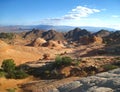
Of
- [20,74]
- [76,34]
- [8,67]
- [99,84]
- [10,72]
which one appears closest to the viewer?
[99,84]

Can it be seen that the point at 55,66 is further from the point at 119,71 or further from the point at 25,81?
the point at 119,71

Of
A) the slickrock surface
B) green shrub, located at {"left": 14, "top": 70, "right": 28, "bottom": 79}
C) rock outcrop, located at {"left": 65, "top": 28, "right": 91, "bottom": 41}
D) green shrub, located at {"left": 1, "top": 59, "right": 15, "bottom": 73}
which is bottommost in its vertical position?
rock outcrop, located at {"left": 65, "top": 28, "right": 91, "bottom": 41}

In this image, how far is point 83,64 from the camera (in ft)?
78.3

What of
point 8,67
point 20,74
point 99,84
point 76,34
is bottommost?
point 76,34

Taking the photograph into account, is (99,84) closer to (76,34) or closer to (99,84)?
(99,84)

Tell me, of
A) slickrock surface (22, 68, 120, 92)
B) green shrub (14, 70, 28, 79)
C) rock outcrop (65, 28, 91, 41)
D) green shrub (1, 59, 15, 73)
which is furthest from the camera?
rock outcrop (65, 28, 91, 41)

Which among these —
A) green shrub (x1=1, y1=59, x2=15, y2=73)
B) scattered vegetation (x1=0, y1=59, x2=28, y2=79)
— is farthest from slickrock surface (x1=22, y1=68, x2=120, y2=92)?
green shrub (x1=1, y1=59, x2=15, y2=73)

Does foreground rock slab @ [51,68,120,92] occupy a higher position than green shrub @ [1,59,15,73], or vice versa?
foreground rock slab @ [51,68,120,92]

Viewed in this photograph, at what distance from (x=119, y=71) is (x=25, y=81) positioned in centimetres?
1060

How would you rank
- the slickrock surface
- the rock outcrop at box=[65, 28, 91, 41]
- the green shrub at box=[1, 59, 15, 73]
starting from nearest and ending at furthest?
the slickrock surface < the green shrub at box=[1, 59, 15, 73] < the rock outcrop at box=[65, 28, 91, 41]

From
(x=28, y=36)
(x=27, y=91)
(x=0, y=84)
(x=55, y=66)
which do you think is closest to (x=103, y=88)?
(x=27, y=91)

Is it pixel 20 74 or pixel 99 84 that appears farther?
pixel 20 74

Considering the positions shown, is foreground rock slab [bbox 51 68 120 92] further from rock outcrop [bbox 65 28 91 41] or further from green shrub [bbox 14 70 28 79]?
rock outcrop [bbox 65 28 91 41]

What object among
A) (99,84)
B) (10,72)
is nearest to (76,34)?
(10,72)
